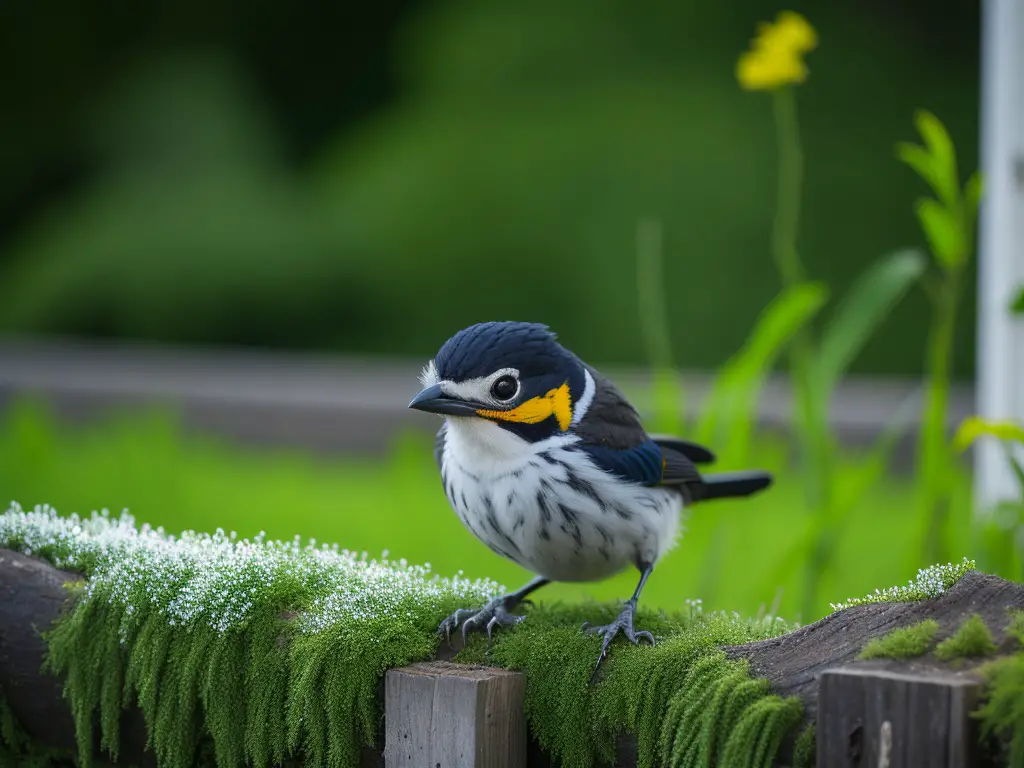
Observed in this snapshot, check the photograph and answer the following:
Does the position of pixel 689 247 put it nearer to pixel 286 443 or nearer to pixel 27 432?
pixel 286 443

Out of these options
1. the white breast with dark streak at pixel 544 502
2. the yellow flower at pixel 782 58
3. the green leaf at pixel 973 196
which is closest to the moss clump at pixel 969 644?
the white breast with dark streak at pixel 544 502

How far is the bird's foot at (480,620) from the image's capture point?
1.76 metres

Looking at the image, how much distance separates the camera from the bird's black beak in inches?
67.7

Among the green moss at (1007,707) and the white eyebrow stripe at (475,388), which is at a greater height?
the white eyebrow stripe at (475,388)

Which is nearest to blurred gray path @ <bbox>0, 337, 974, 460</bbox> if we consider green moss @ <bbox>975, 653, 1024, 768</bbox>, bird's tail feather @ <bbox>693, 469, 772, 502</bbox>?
bird's tail feather @ <bbox>693, 469, 772, 502</bbox>

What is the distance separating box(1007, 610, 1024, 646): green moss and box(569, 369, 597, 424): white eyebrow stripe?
77 centimetres

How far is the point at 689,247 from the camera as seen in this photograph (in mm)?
7469

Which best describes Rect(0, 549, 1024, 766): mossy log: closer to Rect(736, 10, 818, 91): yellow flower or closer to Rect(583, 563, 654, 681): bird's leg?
Rect(583, 563, 654, 681): bird's leg

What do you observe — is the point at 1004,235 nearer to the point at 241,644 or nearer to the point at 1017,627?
the point at 1017,627

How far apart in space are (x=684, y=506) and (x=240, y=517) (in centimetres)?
243

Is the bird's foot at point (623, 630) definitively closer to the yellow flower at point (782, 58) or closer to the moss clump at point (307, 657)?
the moss clump at point (307, 657)

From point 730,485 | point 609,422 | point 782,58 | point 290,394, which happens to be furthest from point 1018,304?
point 290,394

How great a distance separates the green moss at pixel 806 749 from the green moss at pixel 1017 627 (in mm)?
241

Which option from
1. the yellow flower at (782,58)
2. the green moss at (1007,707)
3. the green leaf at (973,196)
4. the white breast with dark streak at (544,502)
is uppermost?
the yellow flower at (782,58)
